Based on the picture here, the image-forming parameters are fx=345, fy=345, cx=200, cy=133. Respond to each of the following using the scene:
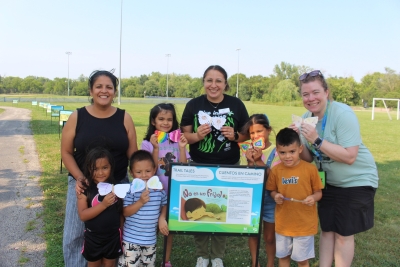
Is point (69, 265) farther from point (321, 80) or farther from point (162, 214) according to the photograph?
point (321, 80)

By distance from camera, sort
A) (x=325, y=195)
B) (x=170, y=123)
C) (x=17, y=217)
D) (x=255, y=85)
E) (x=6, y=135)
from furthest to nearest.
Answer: (x=255, y=85) < (x=6, y=135) < (x=17, y=217) < (x=170, y=123) < (x=325, y=195)

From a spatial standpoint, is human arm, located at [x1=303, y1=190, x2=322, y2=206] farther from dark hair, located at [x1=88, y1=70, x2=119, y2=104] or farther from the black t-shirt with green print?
dark hair, located at [x1=88, y1=70, x2=119, y2=104]

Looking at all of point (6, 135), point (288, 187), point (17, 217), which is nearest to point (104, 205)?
point (288, 187)

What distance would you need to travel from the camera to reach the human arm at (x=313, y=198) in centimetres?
316

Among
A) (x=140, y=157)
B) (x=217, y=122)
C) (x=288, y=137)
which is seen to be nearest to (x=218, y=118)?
(x=217, y=122)

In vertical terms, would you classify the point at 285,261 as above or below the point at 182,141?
below

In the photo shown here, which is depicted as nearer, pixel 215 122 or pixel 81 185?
pixel 81 185

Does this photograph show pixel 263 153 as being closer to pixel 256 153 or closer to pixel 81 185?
pixel 256 153

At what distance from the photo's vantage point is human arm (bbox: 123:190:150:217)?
3.21 m

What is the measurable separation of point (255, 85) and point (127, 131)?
97.6 m

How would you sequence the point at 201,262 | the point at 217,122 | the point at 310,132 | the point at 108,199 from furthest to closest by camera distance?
→ the point at 201,262, the point at 217,122, the point at 108,199, the point at 310,132

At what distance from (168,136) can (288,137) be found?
50.1 inches

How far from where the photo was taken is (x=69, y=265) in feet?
11.3

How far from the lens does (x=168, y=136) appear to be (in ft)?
12.2
